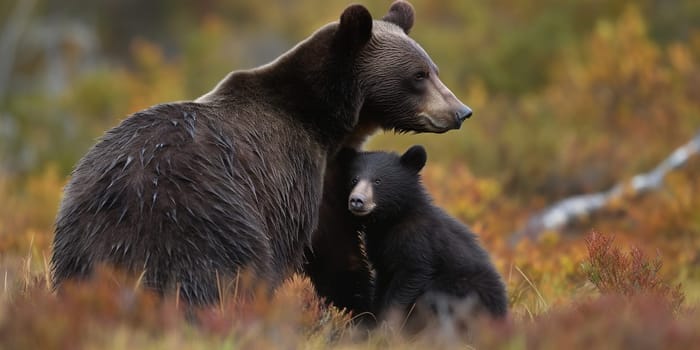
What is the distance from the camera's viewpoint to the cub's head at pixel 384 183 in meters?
5.37

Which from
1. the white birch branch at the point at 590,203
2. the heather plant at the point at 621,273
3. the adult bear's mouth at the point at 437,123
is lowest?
the white birch branch at the point at 590,203

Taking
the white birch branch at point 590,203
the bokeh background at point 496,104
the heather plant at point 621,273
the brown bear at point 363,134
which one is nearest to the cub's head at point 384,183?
the brown bear at point 363,134

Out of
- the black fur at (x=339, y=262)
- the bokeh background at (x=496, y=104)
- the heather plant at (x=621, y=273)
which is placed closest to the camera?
the heather plant at (x=621, y=273)

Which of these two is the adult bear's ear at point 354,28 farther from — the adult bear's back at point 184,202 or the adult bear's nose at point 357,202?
the adult bear's nose at point 357,202

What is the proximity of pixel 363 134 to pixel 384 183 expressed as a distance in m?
0.36

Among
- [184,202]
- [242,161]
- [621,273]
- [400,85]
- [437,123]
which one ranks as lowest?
[621,273]

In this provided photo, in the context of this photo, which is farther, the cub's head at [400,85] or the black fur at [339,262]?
the black fur at [339,262]

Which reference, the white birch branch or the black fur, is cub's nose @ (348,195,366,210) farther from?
the white birch branch

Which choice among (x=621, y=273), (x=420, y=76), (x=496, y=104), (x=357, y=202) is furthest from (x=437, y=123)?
(x=496, y=104)

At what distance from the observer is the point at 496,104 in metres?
15.6

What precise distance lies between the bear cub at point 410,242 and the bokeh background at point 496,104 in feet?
1.42

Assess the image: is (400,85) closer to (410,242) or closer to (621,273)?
(410,242)

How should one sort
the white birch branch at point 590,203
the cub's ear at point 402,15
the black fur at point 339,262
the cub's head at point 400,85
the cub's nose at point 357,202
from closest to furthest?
the cub's nose at point 357,202, the cub's head at point 400,85, the black fur at point 339,262, the cub's ear at point 402,15, the white birch branch at point 590,203

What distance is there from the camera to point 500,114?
15.1m
